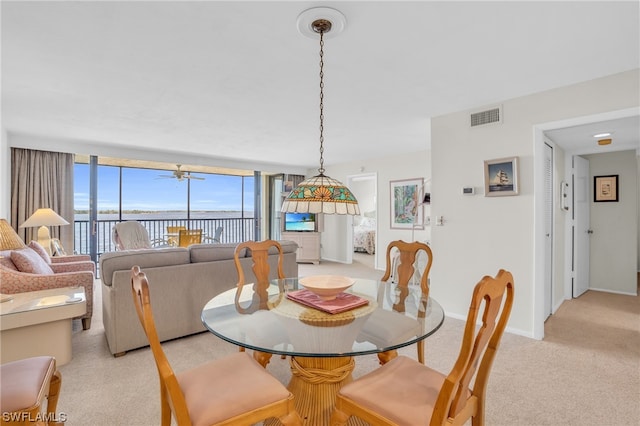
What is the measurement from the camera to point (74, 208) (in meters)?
5.33

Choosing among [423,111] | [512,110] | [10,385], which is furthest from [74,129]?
[512,110]

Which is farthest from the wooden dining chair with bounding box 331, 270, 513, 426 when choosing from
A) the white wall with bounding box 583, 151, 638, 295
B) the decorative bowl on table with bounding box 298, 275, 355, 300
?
the white wall with bounding box 583, 151, 638, 295

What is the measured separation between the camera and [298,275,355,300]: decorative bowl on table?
5.90 feet

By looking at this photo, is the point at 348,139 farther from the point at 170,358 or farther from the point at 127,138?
the point at 170,358

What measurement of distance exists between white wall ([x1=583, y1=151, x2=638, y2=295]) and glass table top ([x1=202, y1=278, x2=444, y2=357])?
4.26 metres

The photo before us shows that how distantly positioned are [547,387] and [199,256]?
295cm

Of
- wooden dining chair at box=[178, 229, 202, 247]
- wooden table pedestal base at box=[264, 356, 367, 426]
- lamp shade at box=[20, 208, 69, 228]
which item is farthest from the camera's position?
wooden dining chair at box=[178, 229, 202, 247]

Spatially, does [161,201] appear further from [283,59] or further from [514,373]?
[514,373]

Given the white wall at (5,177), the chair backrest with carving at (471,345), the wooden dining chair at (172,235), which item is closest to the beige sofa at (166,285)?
the chair backrest with carving at (471,345)

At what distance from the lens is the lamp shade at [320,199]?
1832mm

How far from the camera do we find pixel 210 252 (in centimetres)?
309

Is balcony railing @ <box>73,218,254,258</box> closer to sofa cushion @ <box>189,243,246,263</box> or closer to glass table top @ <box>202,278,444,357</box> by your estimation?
sofa cushion @ <box>189,243,246,263</box>

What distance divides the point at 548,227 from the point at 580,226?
1608mm

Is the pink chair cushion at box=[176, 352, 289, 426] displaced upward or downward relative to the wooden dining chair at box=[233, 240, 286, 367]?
downward
